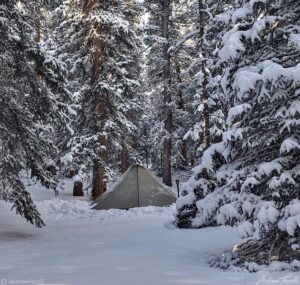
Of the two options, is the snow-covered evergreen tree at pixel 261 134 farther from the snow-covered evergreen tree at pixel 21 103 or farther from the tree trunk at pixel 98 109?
the tree trunk at pixel 98 109

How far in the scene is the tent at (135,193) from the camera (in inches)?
640

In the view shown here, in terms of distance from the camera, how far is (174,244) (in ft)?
29.9

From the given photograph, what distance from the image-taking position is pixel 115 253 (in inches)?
320

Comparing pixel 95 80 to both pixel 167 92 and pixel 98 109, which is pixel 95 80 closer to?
pixel 98 109

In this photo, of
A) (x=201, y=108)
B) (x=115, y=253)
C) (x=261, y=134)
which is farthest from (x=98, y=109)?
(x=261, y=134)

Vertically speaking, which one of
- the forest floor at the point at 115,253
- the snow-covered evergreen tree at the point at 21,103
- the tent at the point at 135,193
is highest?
the snow-covered evergreen tree at the point at 21,103

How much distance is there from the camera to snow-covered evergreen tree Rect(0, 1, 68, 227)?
1019 cm

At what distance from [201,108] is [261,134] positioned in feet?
45.3

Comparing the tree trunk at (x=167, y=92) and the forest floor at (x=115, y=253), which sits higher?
the tree trunk at (x=167, y=92)

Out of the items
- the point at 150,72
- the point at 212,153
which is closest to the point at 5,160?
the point at 212,153

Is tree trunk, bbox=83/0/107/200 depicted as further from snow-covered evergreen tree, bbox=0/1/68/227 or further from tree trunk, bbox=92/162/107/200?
snow-covered evergreen tree, bbox=0/1/68/227

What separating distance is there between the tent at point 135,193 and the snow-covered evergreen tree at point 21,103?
15.8 ft

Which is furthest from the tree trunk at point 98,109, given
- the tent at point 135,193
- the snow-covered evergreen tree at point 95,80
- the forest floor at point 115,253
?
the forest floor at point 115,253

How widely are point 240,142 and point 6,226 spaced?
799 cm
